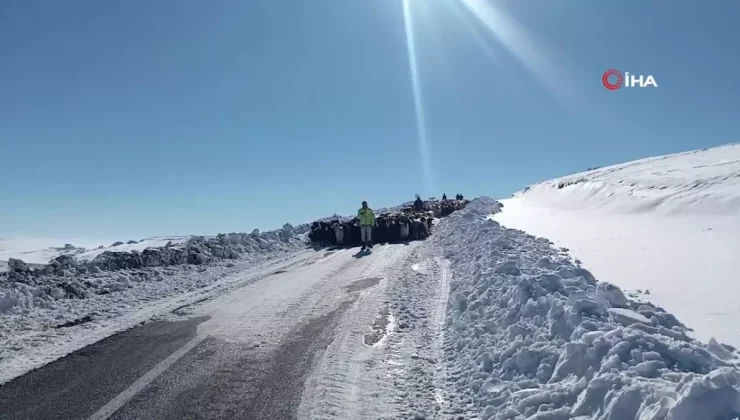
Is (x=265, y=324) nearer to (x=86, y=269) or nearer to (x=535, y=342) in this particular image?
(x=535, y=342)

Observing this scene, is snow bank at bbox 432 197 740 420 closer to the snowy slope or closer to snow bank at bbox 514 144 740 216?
the snowy slope

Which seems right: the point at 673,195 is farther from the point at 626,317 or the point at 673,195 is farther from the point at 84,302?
the point at 84,302

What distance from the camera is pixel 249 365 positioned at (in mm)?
6383

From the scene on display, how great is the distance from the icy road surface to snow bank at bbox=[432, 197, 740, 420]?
0.73 metres

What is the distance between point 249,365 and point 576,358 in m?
4.10

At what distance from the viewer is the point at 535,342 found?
18.0 ft

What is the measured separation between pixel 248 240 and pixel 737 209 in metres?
17.0

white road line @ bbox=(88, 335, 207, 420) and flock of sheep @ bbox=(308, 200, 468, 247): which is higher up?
flock of sheep @ bbox=(308, 200, 468, 247)

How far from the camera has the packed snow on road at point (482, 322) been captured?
4121 millimetres

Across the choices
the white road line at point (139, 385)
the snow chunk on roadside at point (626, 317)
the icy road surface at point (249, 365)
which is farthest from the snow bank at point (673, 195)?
the white road line at point (139, 385)

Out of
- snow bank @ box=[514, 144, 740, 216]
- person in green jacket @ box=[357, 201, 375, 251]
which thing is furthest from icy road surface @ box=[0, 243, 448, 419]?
person in green jacket @ box=[357, 201, 375, 251]

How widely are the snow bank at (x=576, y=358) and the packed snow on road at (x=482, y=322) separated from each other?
2 cm

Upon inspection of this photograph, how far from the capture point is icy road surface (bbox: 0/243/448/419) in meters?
5.15

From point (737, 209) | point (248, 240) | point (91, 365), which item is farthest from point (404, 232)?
point (91, 365)
